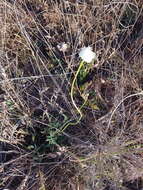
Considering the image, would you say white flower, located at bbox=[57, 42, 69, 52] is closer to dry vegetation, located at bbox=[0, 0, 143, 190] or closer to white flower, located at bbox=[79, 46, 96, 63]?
dry vegetation, located at bbox=[0, 0, 143, 190]

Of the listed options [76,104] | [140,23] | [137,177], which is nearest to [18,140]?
[76,104]

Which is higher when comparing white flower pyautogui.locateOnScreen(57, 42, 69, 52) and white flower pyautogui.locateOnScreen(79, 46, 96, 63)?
white flower pyautogui.locateOnScreen(57, 42, 69, 52)

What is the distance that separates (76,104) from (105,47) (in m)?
0.31

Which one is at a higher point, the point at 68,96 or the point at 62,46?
the point at 62,46

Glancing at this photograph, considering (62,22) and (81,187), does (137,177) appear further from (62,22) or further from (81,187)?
(62,22)

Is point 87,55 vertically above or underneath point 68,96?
above

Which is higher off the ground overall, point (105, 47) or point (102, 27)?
point (102, 27)

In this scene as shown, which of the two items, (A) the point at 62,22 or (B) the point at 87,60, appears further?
(A) the point at 62,22

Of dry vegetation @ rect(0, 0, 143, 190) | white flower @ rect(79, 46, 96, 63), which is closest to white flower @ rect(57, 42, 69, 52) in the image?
dry vegetation @ rect(0, 0, 143, 190)

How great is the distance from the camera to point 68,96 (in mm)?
1345

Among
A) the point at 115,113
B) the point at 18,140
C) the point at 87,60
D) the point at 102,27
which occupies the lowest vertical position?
the point at 18,140

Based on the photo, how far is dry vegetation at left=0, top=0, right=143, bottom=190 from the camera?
50.3 inches

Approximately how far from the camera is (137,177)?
133 centimetres

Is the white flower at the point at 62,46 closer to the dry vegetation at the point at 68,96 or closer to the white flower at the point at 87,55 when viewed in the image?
the dry vegetation at the point at 68,96
